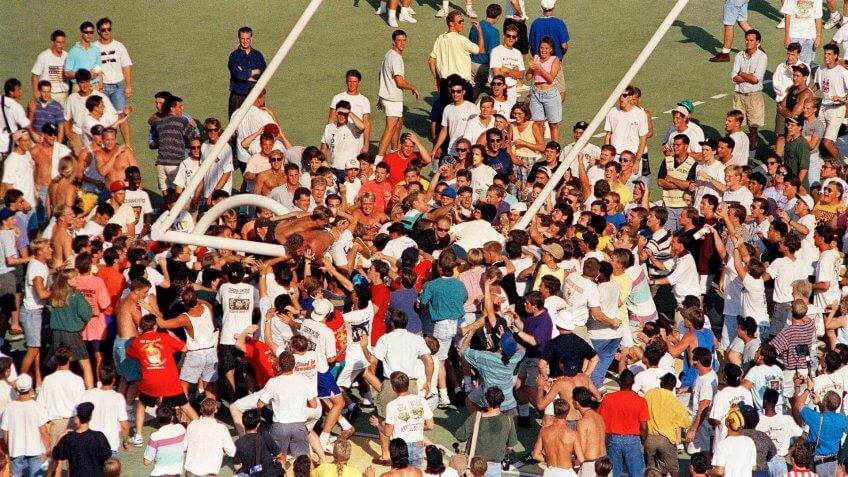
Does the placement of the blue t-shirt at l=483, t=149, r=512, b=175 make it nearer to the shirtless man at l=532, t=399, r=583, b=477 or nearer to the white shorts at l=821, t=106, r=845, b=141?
the white shorts at l=821, t=106, r=845, b=141

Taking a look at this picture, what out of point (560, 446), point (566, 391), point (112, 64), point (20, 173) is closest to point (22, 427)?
point (560, 446)

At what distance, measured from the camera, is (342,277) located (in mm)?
16438

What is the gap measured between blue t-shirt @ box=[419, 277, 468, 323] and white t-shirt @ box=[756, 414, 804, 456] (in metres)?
3.32

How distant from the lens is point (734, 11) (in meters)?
24.0

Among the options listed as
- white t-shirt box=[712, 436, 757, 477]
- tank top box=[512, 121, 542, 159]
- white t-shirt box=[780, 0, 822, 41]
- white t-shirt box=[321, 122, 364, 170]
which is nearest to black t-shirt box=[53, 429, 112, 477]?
white t-shirt box=[712, 436, 757, 477]

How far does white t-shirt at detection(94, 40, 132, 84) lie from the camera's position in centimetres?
2153

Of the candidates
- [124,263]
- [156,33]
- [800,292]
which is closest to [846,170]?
[800,292]

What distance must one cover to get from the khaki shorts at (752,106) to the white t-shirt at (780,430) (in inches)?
326

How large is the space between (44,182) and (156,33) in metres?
7.33

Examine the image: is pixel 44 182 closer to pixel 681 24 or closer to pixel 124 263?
pixel 124 263

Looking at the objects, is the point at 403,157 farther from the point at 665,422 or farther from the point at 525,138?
the point at 665,422

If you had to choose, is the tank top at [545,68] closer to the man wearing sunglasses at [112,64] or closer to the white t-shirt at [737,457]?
the man wearing sunglasses at [112,64]

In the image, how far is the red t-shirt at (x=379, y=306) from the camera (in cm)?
1625

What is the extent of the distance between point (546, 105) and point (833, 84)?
3.82 meters
